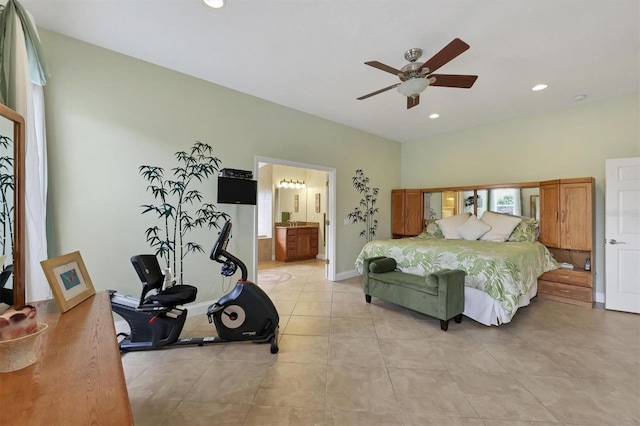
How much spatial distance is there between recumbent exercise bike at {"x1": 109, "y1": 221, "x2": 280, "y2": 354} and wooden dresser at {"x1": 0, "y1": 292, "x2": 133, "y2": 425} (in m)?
1.32

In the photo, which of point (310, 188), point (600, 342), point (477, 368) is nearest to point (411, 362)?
point (477, 368)

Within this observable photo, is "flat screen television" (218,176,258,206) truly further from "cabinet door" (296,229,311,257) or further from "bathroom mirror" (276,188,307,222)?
"bathroom mirror" (276,188,307,222)

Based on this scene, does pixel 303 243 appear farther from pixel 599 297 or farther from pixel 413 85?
pixel 599 297

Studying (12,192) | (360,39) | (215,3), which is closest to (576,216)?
(360,39)

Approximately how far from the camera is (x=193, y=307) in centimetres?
322

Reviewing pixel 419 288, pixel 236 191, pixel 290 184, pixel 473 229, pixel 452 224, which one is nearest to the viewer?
pixel 419 288

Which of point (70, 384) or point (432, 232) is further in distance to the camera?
point (432, 232)

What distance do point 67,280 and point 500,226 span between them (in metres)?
5.19

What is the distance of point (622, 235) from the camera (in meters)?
3.34

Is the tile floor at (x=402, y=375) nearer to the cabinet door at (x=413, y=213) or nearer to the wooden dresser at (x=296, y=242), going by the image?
the cabinet door at (x=413, y=213)

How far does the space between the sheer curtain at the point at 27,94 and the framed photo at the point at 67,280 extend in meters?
0.43

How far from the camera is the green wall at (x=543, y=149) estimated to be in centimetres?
365

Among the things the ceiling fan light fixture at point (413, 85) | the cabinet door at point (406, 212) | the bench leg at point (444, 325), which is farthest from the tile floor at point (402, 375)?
the cabinet door at point (406, 212)

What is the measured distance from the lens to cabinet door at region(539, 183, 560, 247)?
3.84 m
